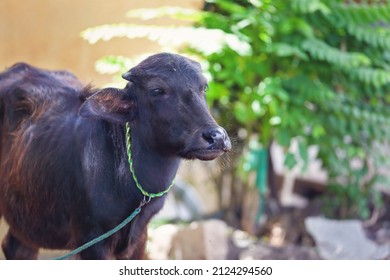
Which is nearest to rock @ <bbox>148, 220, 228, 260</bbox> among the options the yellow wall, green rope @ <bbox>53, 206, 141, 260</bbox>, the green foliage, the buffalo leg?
the green foliage

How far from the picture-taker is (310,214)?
685 centimetres

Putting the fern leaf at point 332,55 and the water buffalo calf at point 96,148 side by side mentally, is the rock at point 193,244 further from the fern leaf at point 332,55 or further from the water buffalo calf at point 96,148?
the water buffalo calf at point 96,148

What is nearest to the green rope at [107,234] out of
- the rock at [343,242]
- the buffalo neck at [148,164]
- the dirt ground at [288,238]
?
the buffalo neck at [148,164]

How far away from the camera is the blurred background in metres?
5.31

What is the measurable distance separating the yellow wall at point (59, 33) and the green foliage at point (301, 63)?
32 centimetres

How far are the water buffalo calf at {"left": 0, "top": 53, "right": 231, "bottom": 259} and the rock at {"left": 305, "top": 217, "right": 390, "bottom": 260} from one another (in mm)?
2246

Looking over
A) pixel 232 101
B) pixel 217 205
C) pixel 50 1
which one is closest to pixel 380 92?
pixel 232 101

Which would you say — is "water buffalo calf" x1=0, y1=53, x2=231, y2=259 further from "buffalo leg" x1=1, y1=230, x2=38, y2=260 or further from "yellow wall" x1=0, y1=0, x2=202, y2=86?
"yellow wall" x1=0, y1=0, x2=202, y2=86

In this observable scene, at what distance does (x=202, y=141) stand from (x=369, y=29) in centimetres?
295

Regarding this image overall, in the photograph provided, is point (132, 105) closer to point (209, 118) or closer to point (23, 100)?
point (209, 118)

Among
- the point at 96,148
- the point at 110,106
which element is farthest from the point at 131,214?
the point at 110,106

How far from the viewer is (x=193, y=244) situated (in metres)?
5.26

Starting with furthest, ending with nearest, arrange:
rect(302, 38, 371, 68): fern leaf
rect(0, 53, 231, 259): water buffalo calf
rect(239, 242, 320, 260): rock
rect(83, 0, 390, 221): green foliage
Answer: rect(239, 242, 320, 260): rock < rect(83, 0, 390, 221): green foliage < rect(302, 38, 371, 68): fern leaf < rect(0, 53, 231, 259): water buffalo calf

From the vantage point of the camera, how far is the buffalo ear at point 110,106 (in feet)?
10.3
